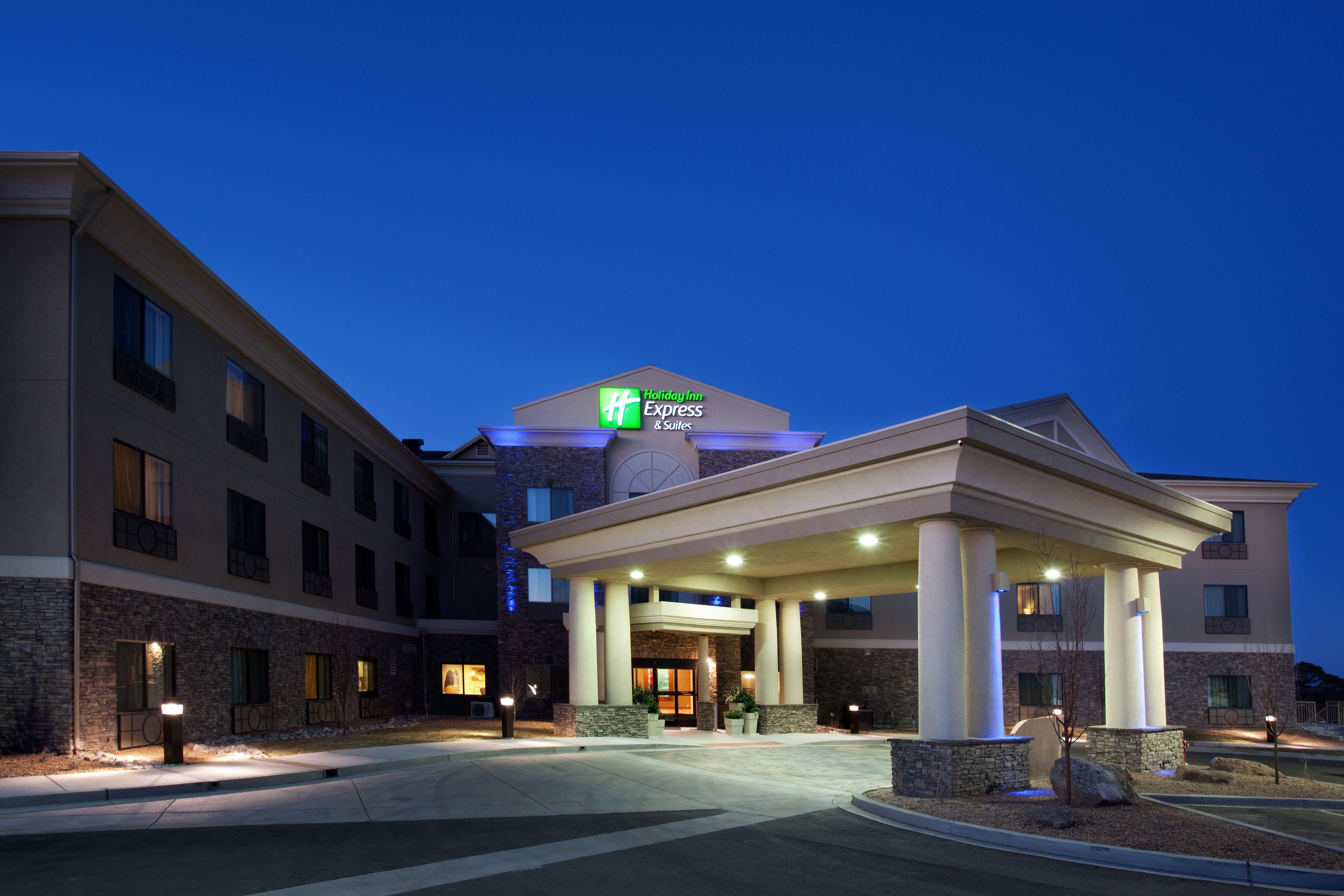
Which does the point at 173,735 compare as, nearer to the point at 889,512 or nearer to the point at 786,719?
the point at 889,512

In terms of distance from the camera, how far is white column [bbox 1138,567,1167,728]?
2152cm

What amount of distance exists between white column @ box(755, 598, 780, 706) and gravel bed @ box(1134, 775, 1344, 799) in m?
13.9

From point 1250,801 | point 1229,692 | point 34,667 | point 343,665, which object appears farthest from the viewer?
point 1229,692

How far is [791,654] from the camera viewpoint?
105ft

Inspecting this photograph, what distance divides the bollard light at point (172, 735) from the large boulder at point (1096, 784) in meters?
15.1

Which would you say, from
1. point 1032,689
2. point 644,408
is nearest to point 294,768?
point 644,408

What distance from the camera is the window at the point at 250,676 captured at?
80.3 ft

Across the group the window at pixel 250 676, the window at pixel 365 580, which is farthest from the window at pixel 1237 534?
the window at pixel 250 676

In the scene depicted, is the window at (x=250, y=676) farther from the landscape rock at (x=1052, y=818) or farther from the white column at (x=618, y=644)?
the landscape rock at (x=1052, y=818)

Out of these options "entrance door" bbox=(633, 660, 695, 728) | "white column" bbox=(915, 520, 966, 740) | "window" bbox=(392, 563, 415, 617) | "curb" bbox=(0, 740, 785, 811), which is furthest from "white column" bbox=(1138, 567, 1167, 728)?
"window" bbox=(392, 563, 415, 617)

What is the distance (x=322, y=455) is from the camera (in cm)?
3128

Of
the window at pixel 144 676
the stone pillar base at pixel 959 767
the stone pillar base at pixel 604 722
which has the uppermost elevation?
the window at pixel 144 676

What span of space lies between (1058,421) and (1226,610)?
15.9 m

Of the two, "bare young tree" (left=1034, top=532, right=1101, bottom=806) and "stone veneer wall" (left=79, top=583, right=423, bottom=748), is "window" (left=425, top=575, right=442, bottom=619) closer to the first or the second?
"stone veneer wall" (left=79, top=583, right=423, bottom=748)
